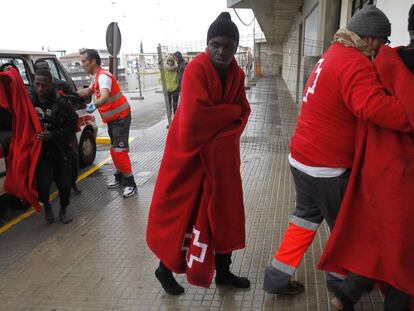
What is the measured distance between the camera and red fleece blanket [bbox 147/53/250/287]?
7.39 feet

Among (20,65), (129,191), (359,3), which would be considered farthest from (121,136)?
(359,3)

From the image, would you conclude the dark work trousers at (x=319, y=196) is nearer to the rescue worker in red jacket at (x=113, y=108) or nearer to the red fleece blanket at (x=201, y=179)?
the red fleece blanket at (x=201, y=179)

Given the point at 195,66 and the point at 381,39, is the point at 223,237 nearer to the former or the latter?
the point at 195,66

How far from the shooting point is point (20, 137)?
3.99m

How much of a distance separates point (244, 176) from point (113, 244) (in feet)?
7.47

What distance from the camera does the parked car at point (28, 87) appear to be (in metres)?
4.62

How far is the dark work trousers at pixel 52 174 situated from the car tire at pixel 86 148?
2.08 m

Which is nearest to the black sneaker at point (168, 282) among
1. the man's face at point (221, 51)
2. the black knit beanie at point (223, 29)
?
the man's face at point (221, 51)

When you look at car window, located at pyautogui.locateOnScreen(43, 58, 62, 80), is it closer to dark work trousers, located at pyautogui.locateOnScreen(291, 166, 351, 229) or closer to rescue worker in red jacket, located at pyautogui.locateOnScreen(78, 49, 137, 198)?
rescue worker in red jacket, located at pyautogui.locateOnScreen(78, 49, 137, 198)

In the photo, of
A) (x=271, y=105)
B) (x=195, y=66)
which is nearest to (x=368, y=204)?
(x=195, y=66)

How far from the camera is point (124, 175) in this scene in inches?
198

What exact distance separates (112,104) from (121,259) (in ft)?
7.17

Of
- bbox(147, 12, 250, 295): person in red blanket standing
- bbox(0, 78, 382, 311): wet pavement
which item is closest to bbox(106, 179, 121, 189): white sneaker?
bbox(0, 78, 382, 311): wet pavement

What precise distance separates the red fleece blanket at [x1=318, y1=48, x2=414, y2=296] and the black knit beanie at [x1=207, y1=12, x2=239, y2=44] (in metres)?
0.83
